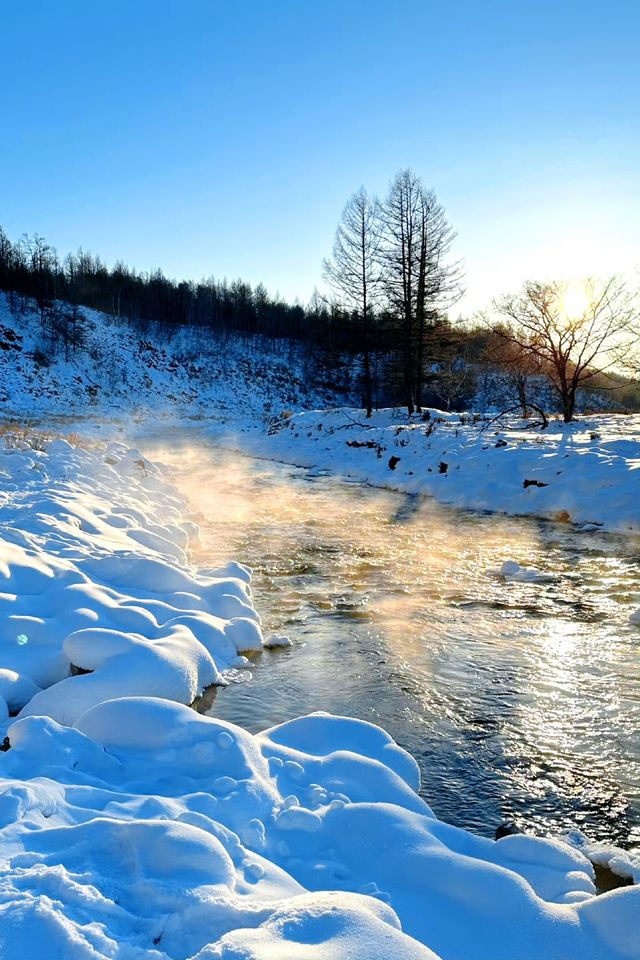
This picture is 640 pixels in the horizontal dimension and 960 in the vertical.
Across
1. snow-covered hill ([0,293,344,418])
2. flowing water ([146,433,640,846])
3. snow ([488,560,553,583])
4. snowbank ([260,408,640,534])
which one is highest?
snow-covered hill ([0,293,344,418])

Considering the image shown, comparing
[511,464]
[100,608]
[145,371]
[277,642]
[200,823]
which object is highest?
[145,371]

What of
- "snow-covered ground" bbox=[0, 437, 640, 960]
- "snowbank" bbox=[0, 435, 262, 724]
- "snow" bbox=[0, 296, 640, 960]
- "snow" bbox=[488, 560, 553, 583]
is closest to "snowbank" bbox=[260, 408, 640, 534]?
"snow" bbox=[488, 560, 553, 583]

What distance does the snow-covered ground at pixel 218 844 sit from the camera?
147 cm

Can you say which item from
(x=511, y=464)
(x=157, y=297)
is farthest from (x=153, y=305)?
(x=511, y=464)

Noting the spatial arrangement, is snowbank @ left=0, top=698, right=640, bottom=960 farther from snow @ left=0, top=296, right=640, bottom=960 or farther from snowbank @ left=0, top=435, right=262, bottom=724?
snowbank @ left=0, top=435, right=262, bottom=724

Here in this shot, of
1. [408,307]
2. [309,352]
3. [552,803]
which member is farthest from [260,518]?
[309,352]

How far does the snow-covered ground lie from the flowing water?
1.12 feet

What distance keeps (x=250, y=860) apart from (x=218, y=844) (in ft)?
0.54

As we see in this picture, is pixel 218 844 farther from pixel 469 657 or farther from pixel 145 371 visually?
pixel 145 371

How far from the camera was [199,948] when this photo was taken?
1.47 m

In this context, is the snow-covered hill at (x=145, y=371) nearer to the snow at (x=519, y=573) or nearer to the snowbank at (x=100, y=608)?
the snowbank at (x=100, y=608)

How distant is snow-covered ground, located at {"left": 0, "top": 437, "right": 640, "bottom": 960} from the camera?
4.82 ft

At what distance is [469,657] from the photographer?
13.2 ft

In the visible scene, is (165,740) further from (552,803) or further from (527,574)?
(527,574)
